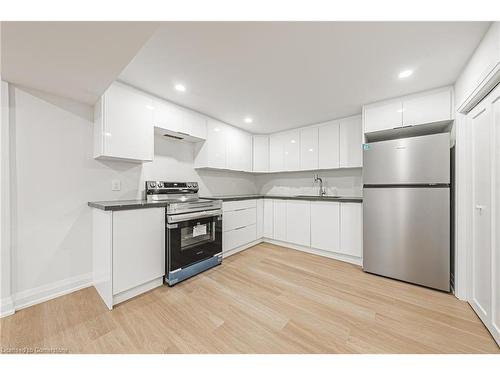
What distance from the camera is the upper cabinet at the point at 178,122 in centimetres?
227

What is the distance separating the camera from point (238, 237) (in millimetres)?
3004

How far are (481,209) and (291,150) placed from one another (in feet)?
8.13

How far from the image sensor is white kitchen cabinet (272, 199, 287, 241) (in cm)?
328

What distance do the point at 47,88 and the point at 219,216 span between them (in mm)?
2043

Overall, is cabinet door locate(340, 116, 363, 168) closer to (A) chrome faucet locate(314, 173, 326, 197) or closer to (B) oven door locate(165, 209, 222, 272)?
(A) chrome faucet locate(314, 173, 326, 197)

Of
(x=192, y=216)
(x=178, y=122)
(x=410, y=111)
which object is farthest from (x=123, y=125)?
(x=410, y=111)

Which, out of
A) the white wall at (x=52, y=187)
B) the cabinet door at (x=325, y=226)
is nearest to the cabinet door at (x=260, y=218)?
the cabinet door at (x=325, y=226)

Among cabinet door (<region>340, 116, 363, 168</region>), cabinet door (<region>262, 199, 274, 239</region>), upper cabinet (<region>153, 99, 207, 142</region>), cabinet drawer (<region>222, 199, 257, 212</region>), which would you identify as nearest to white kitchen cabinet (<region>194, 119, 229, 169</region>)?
upper cabinet (<region>153, 99, 207, 142</region>)

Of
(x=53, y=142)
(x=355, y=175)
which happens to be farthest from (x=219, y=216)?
(x=355, y=175)

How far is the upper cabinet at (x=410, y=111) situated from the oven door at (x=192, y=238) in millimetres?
2292

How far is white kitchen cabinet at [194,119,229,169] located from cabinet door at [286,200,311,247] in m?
1.35

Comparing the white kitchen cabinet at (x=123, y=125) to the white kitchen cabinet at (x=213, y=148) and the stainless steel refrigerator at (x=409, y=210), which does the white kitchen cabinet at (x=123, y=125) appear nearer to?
the white kitchen cabinet at (x=213, y=148)

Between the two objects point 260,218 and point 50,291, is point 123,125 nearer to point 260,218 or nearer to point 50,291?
point 50,291

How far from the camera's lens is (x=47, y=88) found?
166 cm
